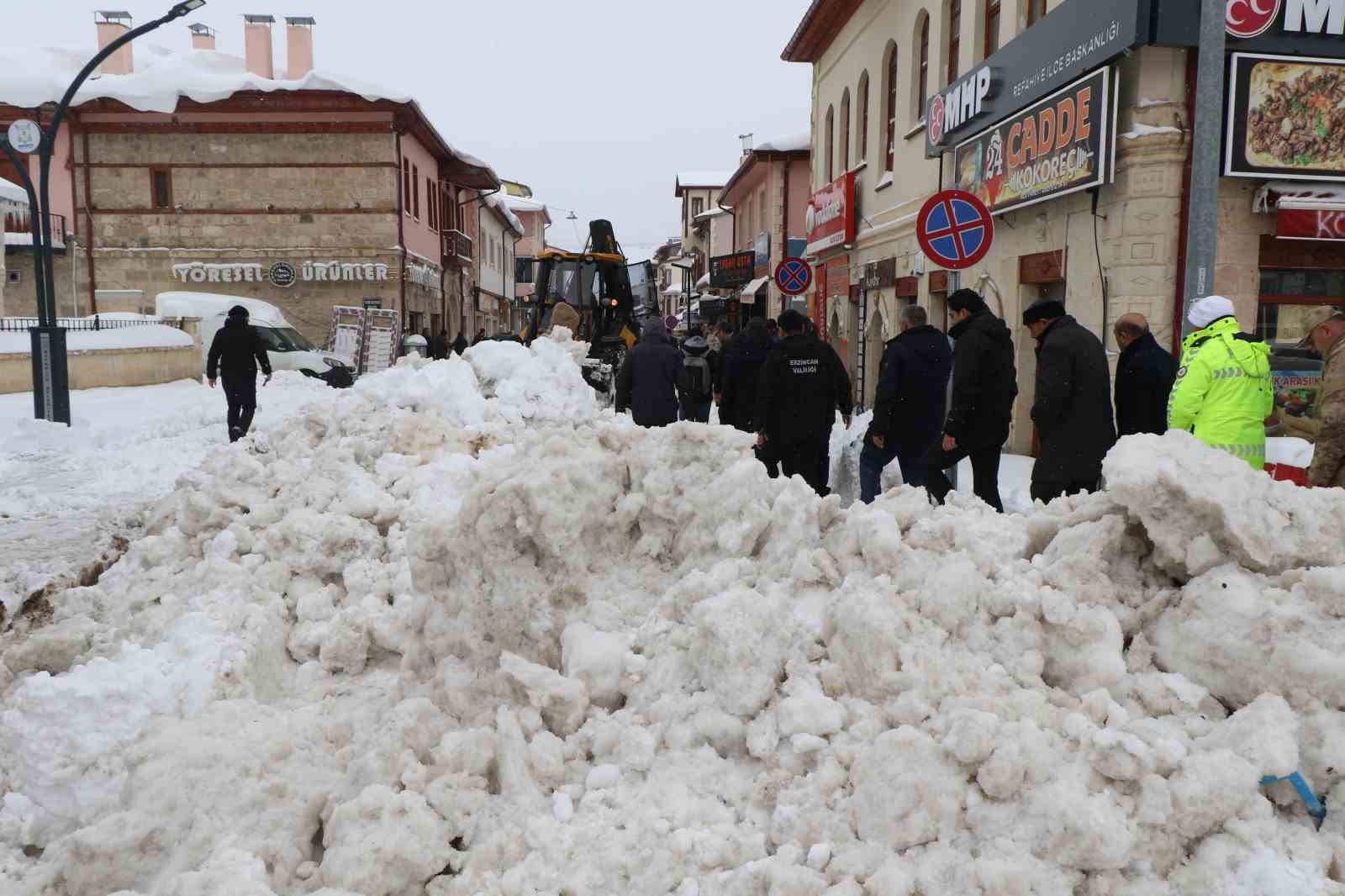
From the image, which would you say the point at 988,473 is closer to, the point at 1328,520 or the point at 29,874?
the point at 1328,520

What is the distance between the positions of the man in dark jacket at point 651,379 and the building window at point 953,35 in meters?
7.42

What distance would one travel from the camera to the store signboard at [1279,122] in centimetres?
891

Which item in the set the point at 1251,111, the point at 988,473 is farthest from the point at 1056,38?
the point at 988,473

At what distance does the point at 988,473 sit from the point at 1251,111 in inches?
190

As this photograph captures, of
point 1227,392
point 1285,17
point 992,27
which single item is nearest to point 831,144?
point 992,27

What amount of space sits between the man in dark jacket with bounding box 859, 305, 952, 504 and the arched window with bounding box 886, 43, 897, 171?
10603 millimetres

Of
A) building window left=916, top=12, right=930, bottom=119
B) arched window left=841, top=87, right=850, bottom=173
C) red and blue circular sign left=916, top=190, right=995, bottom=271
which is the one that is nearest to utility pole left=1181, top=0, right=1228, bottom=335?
red and blue circular sign left=916, top=190, right=995, bottom=271

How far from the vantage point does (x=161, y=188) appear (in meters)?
30.1

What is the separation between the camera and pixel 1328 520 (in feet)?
11.1

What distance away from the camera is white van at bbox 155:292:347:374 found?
22.4 m

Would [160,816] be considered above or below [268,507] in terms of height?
below

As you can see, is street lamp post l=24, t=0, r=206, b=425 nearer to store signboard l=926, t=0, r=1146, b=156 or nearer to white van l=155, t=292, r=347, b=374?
white van l=155, t=292, r=347, b=374

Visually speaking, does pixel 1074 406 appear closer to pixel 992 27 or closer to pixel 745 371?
pixel 745 371

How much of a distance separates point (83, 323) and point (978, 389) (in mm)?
19096
